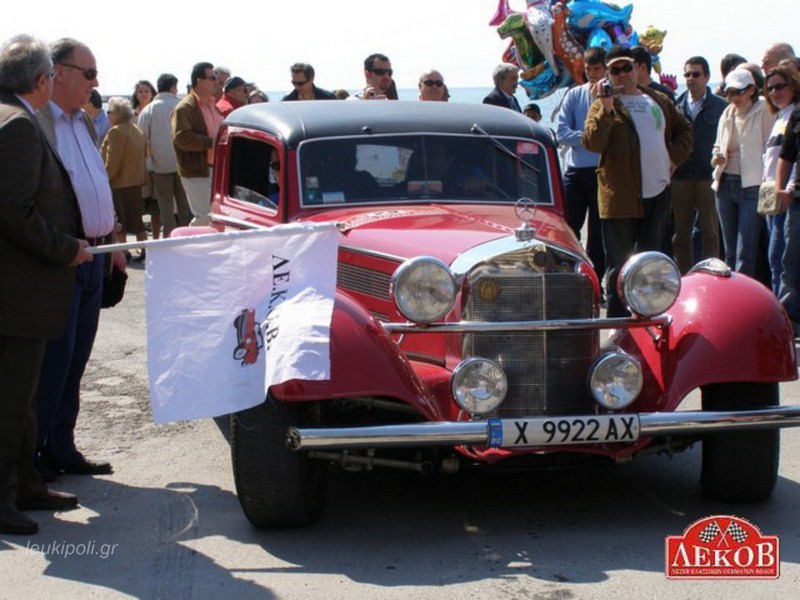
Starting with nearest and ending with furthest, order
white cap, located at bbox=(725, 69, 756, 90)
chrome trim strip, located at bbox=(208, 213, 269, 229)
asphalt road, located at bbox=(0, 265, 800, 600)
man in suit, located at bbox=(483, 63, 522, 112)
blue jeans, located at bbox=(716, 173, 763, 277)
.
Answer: asphalt road, located at bbox=(0, 265, 800, 600), chrome trim strip, located at bbox=(208, 213, 269, 229), white cap, located at bbox=(725, 69, 756, 90), blue jeans, located at bbox=(716, 173, 763, 277), man in suit, located at bbox=(483, 63, 522, 112)

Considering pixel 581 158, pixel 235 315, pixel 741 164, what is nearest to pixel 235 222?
pixel 235 315

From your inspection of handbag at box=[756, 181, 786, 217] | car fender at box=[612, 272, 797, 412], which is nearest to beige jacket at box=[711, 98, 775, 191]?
handbag at box=[756, 181, 786, 217]

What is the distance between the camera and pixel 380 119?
639cm

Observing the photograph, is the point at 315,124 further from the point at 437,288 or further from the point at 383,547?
the point at 383,547

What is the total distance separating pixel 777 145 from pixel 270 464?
5341mm

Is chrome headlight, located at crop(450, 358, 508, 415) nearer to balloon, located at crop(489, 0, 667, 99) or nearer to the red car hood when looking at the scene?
the red car hood

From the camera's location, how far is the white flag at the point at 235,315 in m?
4.60

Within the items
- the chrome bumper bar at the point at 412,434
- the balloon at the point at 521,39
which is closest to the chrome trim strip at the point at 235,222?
the chrome bumper bar at the point at 412,434

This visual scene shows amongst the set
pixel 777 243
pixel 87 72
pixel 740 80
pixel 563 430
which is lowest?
pixel 563 430

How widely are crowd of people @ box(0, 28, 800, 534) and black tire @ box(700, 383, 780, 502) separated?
2438 mm

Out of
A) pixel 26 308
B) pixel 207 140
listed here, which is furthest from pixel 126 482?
pixel 207 140

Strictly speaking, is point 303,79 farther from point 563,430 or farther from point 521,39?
point 563,430

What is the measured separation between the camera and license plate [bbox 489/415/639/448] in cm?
459

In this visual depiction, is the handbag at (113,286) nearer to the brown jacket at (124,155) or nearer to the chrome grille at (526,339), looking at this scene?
the chrome grille at (526,339)
